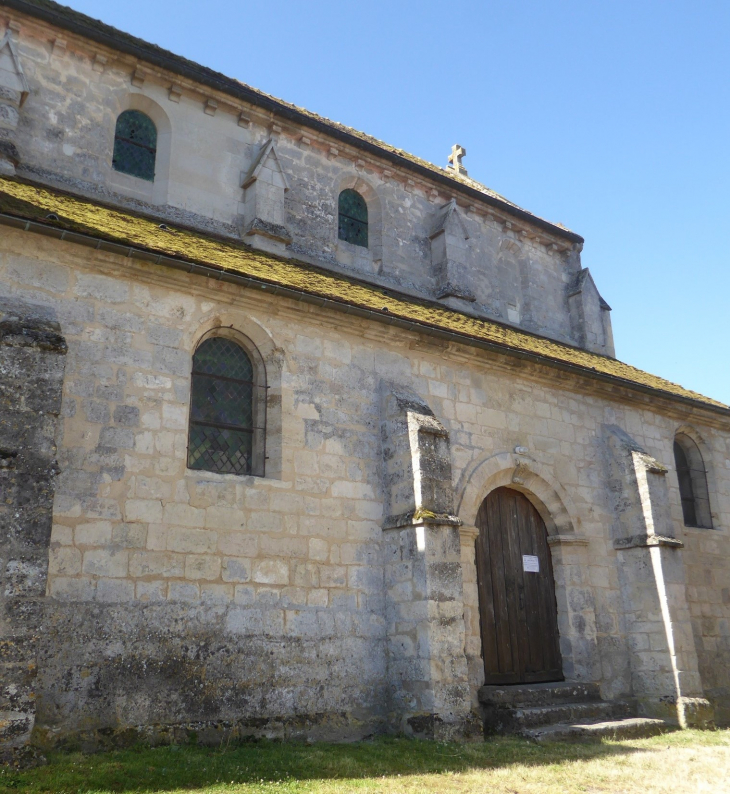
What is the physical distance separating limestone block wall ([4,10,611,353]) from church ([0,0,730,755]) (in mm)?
45

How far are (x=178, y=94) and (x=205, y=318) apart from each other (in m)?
4.56

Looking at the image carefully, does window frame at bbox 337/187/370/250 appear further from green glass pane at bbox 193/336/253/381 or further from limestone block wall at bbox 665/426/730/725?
limestone block wall at bbox 665/426/730/725

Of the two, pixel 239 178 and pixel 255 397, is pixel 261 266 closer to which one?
pixel 255 397

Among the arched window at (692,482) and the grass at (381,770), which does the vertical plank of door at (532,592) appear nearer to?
the grass at (381,770)

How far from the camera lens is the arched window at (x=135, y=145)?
34.6 ft

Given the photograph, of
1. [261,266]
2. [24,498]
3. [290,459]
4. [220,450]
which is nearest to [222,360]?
[220,450]

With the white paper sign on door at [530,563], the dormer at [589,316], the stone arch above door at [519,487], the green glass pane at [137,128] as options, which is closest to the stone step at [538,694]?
the white paper sign on door at [530,563]

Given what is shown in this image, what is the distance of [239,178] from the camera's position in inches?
446

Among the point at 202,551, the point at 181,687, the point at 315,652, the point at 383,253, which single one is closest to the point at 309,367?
the point at 202,551

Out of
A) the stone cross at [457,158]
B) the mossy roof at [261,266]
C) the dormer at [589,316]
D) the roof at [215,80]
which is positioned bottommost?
the mossy roof at [261,266]

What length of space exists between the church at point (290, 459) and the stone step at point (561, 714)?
0.04 m

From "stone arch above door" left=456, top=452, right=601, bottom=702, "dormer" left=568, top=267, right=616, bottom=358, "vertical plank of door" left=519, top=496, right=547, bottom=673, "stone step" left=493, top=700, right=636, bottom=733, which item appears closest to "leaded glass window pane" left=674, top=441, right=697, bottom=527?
"dormer" left=568, top=267, right=616, bottom=358

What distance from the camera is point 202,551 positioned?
24.5ft

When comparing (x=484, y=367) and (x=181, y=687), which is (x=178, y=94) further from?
(x=181, y=687)
